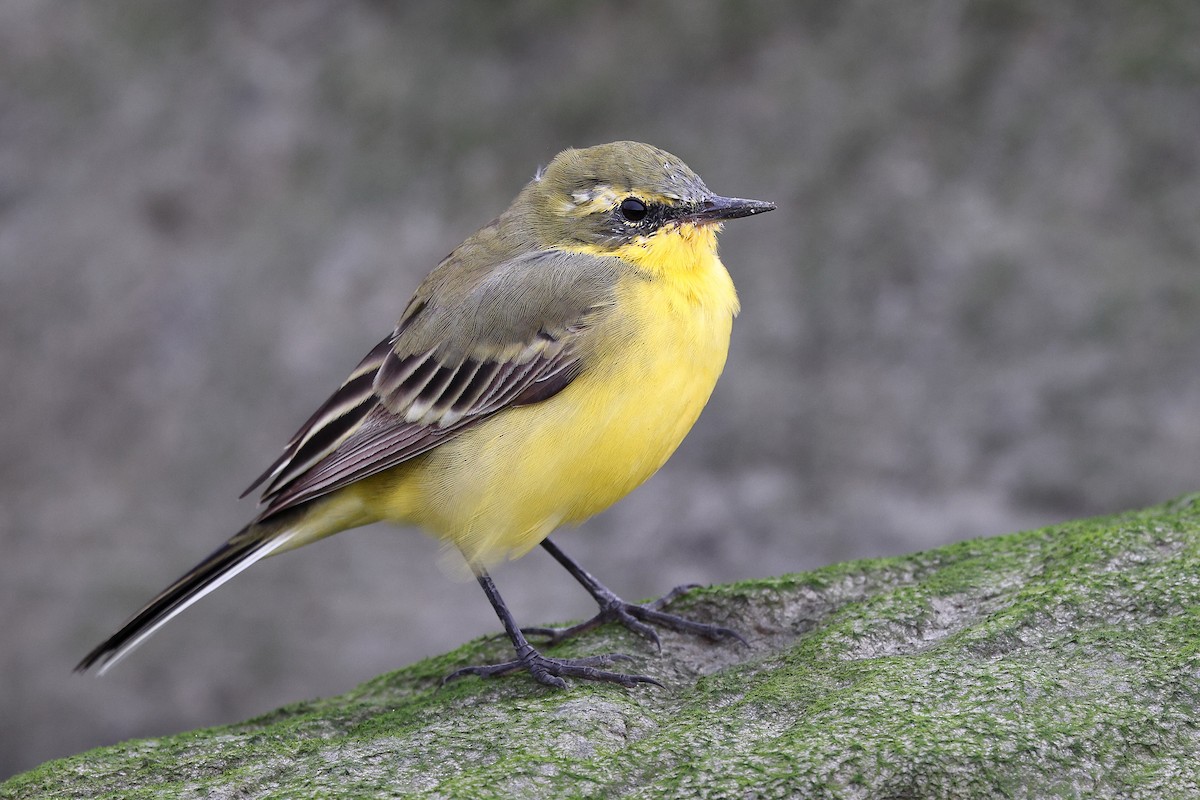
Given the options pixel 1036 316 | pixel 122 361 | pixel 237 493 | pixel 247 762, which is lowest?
pixel 247 762

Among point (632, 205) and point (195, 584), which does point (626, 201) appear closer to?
point (632, 205)

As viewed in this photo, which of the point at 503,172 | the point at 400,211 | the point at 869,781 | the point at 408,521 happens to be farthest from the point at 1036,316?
the point at 869,781

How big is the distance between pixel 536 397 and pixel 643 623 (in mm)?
1214

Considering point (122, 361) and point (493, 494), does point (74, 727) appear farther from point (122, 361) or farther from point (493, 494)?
point (493, 494)

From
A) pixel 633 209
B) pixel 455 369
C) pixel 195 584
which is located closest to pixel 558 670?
Answer: pixel 455 369

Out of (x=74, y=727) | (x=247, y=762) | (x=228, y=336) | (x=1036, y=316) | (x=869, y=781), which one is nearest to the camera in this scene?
(x=869, y=781)

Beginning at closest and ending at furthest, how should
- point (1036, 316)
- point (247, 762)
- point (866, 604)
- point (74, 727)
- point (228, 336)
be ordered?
point (247, 762) < point (866, 604) < point (74, 727) < point (1036, 316) < point (228, 336)

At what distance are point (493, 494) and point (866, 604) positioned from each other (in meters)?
1.63

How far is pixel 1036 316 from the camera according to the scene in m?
11.0

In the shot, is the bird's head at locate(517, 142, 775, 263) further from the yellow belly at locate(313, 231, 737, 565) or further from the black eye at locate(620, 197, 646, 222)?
the yellow belly at locate(313, 231, 737, 565)

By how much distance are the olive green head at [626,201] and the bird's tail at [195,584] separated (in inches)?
73.0

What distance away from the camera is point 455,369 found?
600 centimetres

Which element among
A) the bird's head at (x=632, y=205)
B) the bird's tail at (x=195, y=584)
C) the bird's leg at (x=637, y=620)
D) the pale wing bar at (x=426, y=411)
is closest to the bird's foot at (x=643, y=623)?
the bird's leg at (x=637, y=620)

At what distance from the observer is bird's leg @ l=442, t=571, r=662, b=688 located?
5492 mm
